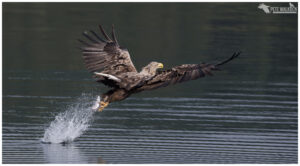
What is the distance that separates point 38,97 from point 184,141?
344cm

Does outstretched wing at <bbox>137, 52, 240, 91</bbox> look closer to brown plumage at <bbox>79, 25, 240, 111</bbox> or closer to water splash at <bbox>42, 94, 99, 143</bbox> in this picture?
brown plumage at <bbox>79, 25, 240, 111</bbox>

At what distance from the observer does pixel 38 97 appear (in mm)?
13719

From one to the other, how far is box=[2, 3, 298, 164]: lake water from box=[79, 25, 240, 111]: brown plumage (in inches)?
29.5

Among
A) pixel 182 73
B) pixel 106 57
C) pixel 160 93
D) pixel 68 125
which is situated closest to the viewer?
pixel 182 73

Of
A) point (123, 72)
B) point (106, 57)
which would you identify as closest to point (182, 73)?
point (123, 72)

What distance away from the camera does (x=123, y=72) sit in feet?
35.6

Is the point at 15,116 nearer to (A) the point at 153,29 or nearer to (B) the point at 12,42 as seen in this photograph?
(B) the point at 12,42

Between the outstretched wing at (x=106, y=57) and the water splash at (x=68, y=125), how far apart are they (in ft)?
1.89

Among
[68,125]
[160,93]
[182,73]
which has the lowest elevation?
[68,125]

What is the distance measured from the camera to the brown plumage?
9852mm

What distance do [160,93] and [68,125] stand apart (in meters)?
3.30

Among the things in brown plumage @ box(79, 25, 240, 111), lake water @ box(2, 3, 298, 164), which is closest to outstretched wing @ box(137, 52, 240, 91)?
brown plumage @ box(79, 25, 240, 111)

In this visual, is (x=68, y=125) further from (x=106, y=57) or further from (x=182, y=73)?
(x=182, y=73)

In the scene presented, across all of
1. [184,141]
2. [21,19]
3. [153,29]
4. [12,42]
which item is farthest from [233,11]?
[184,141]
